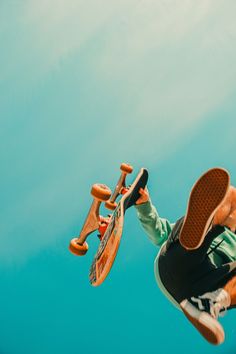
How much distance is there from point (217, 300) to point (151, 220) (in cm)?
98

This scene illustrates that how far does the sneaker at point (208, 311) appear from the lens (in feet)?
6.93

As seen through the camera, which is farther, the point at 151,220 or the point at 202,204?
the point at 151,220

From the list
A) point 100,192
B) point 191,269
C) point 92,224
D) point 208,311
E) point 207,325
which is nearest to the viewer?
point 207,325

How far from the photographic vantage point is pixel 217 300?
2266 millimetres

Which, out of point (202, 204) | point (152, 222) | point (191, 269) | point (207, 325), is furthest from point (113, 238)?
point (152, 222)

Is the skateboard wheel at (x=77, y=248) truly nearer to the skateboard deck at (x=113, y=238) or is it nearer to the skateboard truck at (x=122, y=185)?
the skateboard deck at (x=113, y=238)

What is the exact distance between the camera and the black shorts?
7.65 feet

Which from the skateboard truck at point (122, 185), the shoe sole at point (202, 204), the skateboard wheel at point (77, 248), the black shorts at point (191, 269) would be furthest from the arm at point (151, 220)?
the shoe sole at point (202, 204)

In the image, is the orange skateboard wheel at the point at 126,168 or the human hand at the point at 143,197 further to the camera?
the orange skateboard wheel at the point at 126,168

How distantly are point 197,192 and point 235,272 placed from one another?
1.81 feet

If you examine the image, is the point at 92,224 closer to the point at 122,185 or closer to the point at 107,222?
the point at 107,222

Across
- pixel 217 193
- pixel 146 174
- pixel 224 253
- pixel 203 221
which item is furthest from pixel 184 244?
pixel 146 174

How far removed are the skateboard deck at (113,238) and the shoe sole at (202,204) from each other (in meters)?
0.39

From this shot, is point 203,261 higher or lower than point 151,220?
higher
